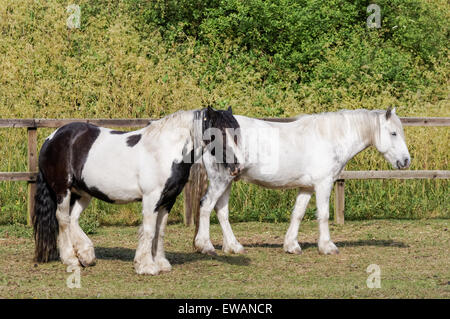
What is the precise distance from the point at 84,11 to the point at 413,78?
7.83 m

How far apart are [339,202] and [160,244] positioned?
4.64 metres

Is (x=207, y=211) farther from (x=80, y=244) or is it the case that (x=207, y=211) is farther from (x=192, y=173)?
(x=80, y=244)

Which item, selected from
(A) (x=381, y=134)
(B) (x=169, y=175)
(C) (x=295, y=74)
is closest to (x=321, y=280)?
(B) (x=169, y=175)

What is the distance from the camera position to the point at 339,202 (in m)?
→ 11.1

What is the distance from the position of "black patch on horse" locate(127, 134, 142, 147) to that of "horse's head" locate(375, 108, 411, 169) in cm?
308

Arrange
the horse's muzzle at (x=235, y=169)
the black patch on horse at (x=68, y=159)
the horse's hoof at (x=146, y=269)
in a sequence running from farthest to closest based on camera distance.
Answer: the black patch on horse at (x=68, y=159)
the horse's hoof at (x=146, y=269)
the horse's muzzle at (x=235, y=169)

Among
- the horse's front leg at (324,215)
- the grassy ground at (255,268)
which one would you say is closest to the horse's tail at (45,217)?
the grassy ground at (255,268)

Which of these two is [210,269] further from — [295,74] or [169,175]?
[295,74]

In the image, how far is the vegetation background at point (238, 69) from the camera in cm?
1172

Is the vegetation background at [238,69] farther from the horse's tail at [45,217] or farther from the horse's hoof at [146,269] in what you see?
the horse's hoof at [146,269]

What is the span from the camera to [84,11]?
643 inches

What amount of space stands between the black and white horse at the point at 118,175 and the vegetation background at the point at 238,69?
2.71m

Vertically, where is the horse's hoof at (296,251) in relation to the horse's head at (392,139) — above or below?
below
